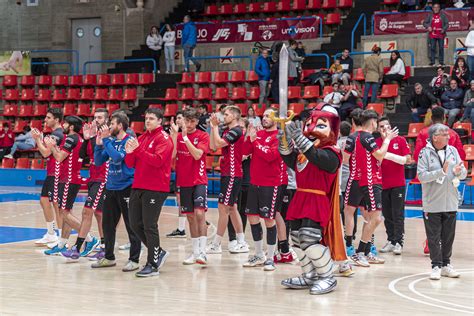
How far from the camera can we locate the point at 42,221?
15.0m

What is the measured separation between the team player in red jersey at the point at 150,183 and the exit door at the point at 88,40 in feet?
65.9

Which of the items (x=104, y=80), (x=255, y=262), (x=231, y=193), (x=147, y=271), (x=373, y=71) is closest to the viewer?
(x=147, y=271)

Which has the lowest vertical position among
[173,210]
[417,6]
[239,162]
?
[173,210]

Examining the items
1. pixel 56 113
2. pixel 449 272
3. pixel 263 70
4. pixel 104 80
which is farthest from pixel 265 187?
pixel 104 80

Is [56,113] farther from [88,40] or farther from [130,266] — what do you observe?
[88,40]

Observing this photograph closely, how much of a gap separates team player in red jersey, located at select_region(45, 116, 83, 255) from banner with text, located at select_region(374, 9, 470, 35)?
1363 centimetres

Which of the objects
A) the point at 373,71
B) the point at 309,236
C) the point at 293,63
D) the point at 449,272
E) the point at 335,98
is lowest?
the point at 449,272

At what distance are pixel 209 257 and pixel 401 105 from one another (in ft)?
37.4

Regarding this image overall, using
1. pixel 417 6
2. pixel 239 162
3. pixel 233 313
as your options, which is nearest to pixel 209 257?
pixel 239 162

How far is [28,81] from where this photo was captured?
27406 millimetres

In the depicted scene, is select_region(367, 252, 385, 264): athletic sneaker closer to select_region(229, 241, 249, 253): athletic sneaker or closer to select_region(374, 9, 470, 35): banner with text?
select_region(229, 241, 249, 253): athletic sneaker

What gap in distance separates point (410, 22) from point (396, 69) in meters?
2.34

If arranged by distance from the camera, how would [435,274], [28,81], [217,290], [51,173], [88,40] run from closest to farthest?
1. [217,290]
2. [435,274]
3. [51,173]
4. [28,81]
5. [88,40]

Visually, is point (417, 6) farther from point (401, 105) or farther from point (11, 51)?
point (11, 51)
